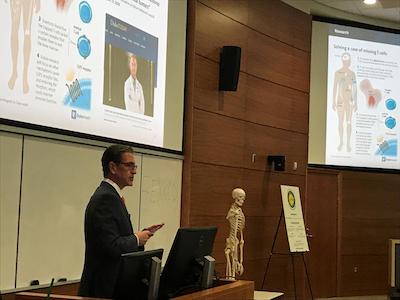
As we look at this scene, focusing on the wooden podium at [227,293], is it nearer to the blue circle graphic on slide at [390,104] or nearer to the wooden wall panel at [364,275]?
the wooden wall panel at [364,275]

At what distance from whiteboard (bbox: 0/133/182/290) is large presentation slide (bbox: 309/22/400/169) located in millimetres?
4186

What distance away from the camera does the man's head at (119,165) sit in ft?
11.1

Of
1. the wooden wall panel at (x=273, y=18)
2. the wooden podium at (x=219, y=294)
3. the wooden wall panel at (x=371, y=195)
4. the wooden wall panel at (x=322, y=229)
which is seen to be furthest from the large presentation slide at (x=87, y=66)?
the wooden wall panel at (x=371, y=195)

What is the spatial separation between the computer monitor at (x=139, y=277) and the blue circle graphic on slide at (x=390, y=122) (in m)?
7.12

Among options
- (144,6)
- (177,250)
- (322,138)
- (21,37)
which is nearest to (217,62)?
(144,6)

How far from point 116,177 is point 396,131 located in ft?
22.2

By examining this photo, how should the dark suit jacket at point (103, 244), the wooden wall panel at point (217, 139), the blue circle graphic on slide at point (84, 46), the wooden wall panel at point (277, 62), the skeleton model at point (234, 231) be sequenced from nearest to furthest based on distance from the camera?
the dark suit jacket at point (103, 244) → the blue circle graphic on slide at point (84, 46) → the skeleton model at point (234, 231) → the wooden wall panel at point (217, 139) → the wooden wall panel at point (277, 62)

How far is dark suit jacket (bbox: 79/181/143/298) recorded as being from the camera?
10.2 feet

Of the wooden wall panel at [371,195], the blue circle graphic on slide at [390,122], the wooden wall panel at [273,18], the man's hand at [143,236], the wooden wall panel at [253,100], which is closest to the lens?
the man's hand at [143,236]

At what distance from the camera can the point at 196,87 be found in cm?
669

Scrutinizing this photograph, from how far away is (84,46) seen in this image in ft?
16.2

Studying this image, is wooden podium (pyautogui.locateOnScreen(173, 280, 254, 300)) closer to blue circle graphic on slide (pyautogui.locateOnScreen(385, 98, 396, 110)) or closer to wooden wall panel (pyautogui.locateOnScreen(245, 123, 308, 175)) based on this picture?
wooden wall panel (pyautogui.locateOnScreen(245, 123, 308, 175))

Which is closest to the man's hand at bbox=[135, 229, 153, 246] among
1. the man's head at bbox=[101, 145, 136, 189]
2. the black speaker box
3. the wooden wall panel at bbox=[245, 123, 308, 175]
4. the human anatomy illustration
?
the man's head at bbox=[101, 145, 136, 189]

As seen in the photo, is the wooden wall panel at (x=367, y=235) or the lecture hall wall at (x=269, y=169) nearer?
the lecture hall wall at (x=269, y=169)
